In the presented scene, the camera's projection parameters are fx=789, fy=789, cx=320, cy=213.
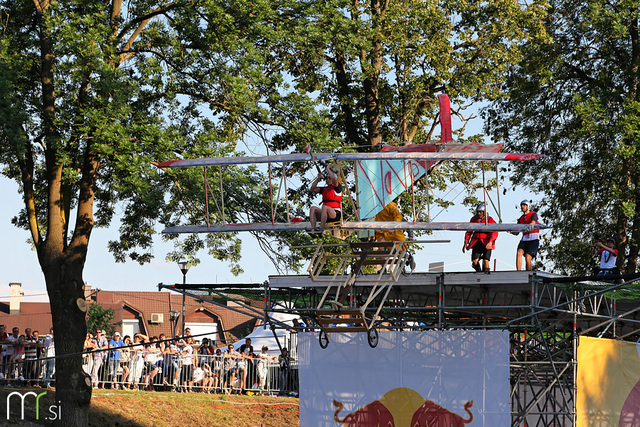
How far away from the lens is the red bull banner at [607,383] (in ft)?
57.0

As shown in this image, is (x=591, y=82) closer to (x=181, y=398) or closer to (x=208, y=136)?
(x=208, y=136)

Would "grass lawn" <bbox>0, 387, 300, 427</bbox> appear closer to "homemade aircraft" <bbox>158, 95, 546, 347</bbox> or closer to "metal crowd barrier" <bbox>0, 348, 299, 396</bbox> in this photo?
"metal crowd barrier" <bbox>0, 348, 299, 396</bbox>

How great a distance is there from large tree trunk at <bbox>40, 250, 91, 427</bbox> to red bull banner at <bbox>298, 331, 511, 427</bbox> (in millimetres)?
5065

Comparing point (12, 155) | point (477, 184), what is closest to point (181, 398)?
point (12, 155)

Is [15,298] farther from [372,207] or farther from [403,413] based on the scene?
[372,207]

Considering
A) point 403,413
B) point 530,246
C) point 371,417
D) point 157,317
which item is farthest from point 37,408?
point 157,317

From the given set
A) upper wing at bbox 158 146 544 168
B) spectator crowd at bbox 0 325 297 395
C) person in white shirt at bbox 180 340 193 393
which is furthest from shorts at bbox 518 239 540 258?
person in white shirt at bbox 180 340 193 393

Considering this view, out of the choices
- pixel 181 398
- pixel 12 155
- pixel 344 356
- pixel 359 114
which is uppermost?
pixel 359 114

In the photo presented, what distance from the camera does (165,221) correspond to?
1889cm

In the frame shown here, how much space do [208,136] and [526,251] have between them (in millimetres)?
7721

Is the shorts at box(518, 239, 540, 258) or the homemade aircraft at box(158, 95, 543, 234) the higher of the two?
the homemade aircraft at box(158, 95, 543, 234)

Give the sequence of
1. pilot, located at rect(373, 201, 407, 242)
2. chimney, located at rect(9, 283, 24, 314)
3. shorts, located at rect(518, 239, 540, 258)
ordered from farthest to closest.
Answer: chimney, located at rect(9, 283, 24, 314) → shorts, located at rect(518, 239, 540, 258) → pilot, located at rect(373, 201, 407, 242)

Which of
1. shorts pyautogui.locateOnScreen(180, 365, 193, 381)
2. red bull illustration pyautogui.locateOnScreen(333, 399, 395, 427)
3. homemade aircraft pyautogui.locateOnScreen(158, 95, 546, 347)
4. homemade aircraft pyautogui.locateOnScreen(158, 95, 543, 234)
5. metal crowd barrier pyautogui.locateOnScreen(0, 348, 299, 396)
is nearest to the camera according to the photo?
homemade aircraft pyautogui.locateOnScreen(158, 95, 546, 347)

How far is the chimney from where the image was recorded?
176ft
